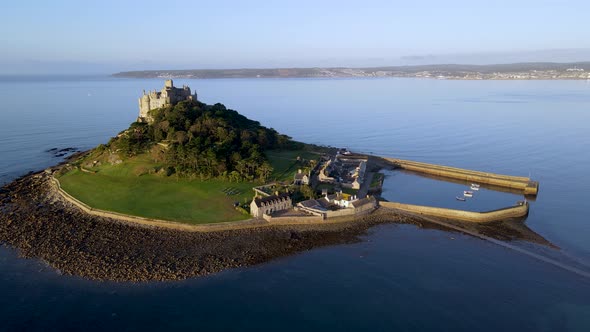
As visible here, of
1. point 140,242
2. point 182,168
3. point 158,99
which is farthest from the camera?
point 158,99

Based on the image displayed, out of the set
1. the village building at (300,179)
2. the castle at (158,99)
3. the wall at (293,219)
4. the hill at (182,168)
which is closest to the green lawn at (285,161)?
the hill at (182,168)

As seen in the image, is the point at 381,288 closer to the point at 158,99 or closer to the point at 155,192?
the point at 155,192

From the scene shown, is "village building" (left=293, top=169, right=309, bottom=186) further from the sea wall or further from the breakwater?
the breakwater

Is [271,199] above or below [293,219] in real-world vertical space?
above

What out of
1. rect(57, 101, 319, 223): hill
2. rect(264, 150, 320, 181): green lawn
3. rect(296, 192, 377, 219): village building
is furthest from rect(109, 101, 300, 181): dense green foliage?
rect(296, 192, 377, 219): village building

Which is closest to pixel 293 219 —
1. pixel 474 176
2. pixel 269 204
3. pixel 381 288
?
pixel 269 204

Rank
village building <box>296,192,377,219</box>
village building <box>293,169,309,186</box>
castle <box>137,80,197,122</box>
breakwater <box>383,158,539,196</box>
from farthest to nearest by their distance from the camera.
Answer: castle <box>137,80,197,122</box>
breakwater <box>383,158,539,196</box>
village building <box>293,169,309,186</box>
village building <box>296,192,377,219</box>
